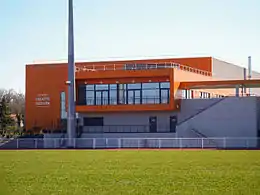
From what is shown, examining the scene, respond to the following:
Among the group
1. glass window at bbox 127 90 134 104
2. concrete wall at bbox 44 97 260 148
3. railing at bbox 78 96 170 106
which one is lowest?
concrete wall at bbox 44 97 260 148

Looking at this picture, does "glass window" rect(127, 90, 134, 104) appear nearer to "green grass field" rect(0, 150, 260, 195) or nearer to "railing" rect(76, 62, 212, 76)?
"railing" rect(76, 62, 212, 76)

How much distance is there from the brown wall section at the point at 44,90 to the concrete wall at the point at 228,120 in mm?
21286

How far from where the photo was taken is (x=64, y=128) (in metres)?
68.5

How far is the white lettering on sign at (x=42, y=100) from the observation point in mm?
73438

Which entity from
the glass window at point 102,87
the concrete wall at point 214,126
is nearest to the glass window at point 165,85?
the concrete wall at point 214,126

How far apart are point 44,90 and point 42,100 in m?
1.25

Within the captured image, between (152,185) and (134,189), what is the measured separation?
125cm

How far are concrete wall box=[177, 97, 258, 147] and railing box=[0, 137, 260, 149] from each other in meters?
3.55

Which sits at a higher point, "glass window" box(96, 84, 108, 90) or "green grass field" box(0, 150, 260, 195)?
"glass window" box(96, 84, 108, 90)

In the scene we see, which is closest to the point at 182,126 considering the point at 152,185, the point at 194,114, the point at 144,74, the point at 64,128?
the point at 194,114

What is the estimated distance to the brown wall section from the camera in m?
72.8

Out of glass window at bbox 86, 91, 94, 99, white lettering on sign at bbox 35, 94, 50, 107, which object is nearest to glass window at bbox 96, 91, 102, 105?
glass window at bbox 86, 91, 94, 99

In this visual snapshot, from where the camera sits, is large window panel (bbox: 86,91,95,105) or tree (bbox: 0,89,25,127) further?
tree (bbox: 0,89,25,127)

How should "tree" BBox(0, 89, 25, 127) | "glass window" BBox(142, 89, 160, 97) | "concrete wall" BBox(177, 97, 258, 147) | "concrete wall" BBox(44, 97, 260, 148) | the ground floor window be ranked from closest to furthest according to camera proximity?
"concrete wall" BBox(44, 97, 260, 148), "concrete wall" BBox(177, 97, 258, 147), "glass window" BBox(142, 89, 160, 97), the ground floor window, "tree" BBox(0, 89, 25, 127)
